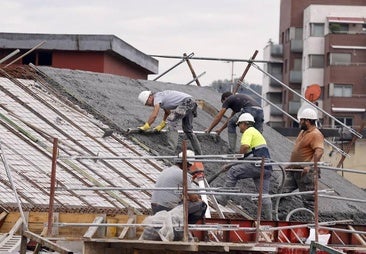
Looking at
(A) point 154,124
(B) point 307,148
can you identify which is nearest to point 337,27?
(A) point 154,124

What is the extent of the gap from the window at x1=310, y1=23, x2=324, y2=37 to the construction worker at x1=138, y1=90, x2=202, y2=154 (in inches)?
2482

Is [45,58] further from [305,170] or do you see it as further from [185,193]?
[185,193]

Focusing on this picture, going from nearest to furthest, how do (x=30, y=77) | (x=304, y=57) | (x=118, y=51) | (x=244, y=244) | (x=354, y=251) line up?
(x=244, y=244) → (x=354, y=251) → (x=30, y=77) → (x=118, y=51) → (x=304, y=57)

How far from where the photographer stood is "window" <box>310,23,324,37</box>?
8825 cm

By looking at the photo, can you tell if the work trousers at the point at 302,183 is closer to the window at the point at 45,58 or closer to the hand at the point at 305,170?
the hand at the point at 305,170

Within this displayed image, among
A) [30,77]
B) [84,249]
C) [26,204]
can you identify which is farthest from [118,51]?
[84,249]

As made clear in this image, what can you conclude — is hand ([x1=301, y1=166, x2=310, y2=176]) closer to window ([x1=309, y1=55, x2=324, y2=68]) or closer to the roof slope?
the roof slope

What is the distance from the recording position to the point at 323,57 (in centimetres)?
8825

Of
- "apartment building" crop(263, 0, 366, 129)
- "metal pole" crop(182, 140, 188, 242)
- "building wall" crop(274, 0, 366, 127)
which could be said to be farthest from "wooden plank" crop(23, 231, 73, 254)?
"building wall" crop(274, 0, 366, 127)

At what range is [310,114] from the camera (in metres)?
22.9

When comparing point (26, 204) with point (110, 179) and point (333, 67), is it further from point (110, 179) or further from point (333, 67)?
point (333, 67)

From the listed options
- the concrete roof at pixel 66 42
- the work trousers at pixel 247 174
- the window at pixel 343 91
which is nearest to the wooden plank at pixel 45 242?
the work trousers at pixel 247 174

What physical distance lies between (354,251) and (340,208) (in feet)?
20.2

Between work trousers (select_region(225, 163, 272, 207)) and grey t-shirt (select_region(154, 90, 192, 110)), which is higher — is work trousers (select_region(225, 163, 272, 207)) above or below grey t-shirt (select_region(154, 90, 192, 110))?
below
